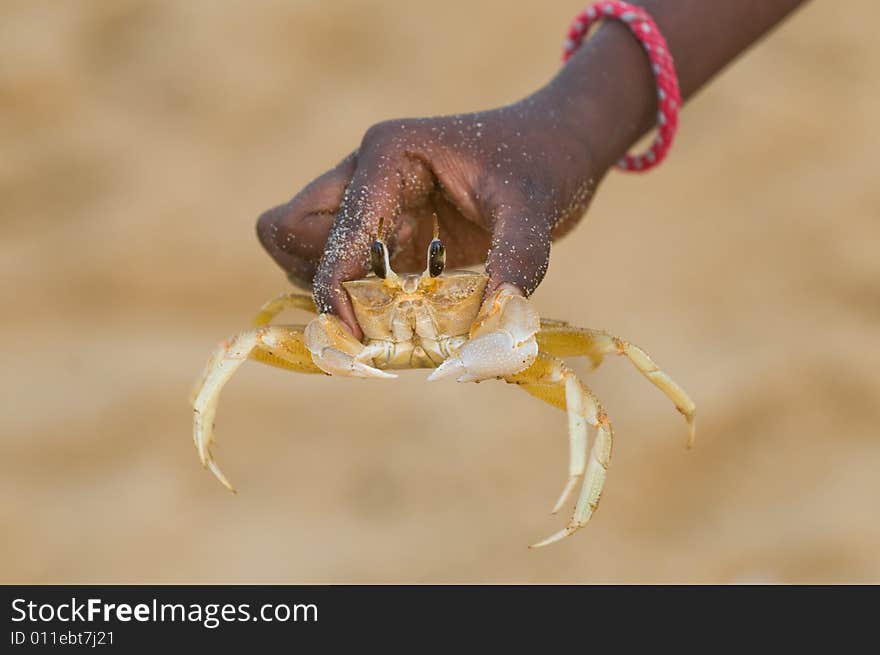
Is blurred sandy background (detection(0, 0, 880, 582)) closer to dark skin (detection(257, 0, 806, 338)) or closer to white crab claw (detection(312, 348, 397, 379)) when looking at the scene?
dark skin (detection(257, 0, 806, 338))

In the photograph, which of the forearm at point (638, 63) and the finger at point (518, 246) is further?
the forearm at point (638, 63)

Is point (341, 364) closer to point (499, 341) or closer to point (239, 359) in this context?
point (499, 341)

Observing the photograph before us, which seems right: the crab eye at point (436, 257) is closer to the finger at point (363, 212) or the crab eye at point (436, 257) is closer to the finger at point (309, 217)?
the finger at point (363, 212)

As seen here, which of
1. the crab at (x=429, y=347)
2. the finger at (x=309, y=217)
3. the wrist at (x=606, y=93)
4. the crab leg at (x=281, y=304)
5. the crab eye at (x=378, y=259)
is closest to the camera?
the crab at (x=429, y=347)

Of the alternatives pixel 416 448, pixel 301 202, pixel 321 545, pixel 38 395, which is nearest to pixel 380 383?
pixel 416 448

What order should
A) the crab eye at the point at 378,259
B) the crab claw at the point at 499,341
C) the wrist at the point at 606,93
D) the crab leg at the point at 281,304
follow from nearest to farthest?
the crab claw at the point at 499,341, the crab eye at the point at 378,259, the wrist at the point at 606,93, the crab leg at the point at 281,304

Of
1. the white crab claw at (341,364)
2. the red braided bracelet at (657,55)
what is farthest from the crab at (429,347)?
the red braided bracelet at (657,55)

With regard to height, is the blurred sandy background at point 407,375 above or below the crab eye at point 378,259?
above
